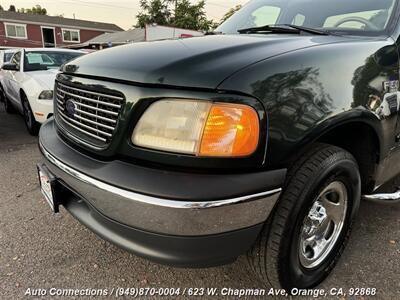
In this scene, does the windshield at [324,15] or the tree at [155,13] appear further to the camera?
the tree at [155,13]

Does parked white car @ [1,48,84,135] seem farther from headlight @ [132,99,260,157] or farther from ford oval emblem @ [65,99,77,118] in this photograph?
headlight @ [132,99,260,157]

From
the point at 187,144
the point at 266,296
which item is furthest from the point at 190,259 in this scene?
the point at 266,296

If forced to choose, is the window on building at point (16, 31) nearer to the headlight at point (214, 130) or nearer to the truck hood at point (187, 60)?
the truck hood at point (187, 60)

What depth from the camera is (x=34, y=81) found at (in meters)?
5.20

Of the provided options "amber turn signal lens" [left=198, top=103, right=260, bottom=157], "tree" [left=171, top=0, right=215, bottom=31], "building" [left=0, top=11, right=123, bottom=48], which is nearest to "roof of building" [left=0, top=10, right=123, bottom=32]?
"building" [left=0, top=11, right=123, bottom=48]

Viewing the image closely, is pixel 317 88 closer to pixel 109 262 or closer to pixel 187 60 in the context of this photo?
pixel 187 60

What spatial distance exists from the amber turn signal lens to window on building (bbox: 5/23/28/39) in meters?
39.9

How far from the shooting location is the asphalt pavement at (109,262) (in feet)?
6.86

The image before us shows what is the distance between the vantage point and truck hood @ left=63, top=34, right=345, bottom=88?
150 cm

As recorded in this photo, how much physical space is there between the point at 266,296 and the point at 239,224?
76cm

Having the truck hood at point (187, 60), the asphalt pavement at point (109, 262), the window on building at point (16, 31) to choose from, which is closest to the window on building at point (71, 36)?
the window on building at point (16, 31)

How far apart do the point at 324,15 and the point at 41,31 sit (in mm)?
40066

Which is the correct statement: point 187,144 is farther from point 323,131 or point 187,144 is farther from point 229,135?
point 323,131

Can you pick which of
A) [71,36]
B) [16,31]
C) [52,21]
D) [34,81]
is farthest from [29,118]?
[71,36]
